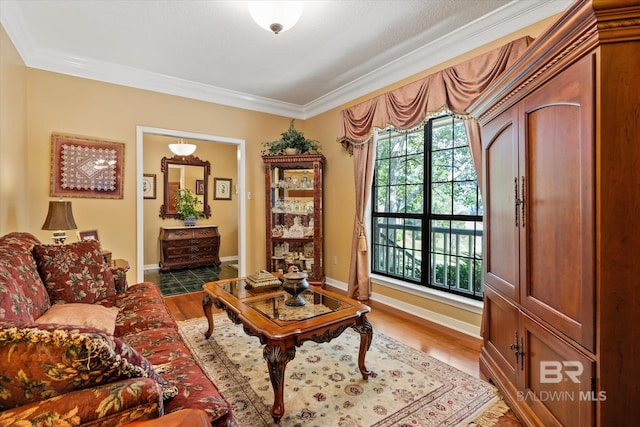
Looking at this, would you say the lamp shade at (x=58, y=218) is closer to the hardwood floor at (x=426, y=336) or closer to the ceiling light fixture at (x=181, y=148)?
the hardwood floor at (x=426, y=336)

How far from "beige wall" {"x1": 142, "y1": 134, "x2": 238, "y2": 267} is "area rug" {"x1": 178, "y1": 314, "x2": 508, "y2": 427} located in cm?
393

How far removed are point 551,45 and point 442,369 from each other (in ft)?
6.61

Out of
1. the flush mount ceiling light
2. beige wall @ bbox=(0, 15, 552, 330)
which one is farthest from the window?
the flush mount ceiling light

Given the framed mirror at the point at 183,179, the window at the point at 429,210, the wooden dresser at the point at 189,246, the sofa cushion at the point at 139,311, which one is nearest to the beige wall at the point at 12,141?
the sofa cushion at the point at 139,311

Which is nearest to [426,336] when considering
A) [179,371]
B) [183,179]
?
[179,371]

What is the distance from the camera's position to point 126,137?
137 inches

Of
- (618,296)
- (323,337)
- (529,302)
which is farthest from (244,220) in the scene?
(618,296)

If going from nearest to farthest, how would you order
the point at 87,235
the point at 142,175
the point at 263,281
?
the point at 263,281 → the point at 87,235 → the point at 142,175

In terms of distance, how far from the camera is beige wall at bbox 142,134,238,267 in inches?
224

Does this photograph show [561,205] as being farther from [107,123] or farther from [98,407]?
[107,123]

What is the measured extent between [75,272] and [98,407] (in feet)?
5.81

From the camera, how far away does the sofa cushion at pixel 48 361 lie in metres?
0.74

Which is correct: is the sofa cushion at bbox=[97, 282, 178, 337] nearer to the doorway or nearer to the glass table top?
the glass table top

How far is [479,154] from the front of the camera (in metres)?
2.55
